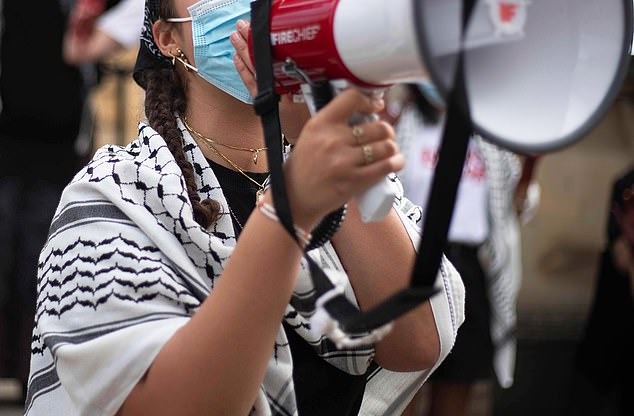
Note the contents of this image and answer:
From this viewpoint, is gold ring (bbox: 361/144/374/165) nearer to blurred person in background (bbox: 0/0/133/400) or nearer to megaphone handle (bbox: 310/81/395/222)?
megaphone handle (bbox: 310/81/395/222)

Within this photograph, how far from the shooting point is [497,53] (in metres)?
1.42

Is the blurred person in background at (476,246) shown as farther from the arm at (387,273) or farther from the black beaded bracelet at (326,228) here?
the black beaded bracelet at (326,228)

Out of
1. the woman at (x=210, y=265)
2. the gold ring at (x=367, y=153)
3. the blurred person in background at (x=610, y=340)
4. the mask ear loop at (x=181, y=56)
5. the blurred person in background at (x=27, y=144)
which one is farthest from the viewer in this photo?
the blurred person in background at (x=610, y=340)

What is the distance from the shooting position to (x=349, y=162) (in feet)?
4.70

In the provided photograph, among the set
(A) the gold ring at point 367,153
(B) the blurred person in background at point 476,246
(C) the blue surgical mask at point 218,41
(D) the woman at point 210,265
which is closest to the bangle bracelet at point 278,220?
(D) the woman at point 210,265

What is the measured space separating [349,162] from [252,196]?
2.13 ft

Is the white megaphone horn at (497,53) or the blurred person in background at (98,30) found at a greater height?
the white megaphone horn at (497,53)

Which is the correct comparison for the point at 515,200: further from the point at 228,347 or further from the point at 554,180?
the point at 228,347

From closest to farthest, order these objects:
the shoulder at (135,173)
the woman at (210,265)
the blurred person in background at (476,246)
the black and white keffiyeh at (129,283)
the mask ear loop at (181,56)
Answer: the woman at (210,265) < the black and white keffiyeh at (129,283) < the shoulder at (135,173) < the mask ear loop at (181,56) < the blurred person in background at (476,246)

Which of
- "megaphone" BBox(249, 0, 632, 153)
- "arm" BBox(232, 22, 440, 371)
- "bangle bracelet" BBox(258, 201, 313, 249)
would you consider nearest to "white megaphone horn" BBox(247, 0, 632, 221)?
"megaphone" BBox(249, 0, 632, 153)

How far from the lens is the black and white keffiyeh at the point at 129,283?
1.67 m

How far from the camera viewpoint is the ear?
82.0 inches

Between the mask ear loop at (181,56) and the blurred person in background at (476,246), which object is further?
the blurred person in background at (476,246)

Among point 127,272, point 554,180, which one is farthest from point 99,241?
point 554,180
